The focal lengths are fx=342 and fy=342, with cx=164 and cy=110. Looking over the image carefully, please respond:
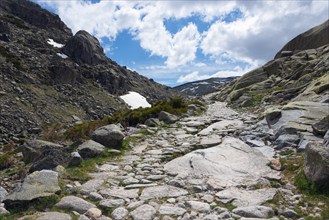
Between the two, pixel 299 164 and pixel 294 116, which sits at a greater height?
pixel 294 116

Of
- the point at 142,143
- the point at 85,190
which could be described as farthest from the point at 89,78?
the point at 85,190

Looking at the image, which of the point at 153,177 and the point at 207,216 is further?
the point at 153,177

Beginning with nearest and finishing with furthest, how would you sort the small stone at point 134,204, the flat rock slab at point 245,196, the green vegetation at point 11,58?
1. the small stone at point 134,204
2. the flat rock slab at point 245,196
3. the green vegetation at point 11,58

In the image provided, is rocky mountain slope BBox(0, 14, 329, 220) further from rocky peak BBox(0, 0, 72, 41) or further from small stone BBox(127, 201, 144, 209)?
rocky peak BBox(0, 0, 72, 41)

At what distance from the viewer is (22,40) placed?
83750mm

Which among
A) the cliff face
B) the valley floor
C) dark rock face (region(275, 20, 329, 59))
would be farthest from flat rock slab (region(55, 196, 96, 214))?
dark rock face (region(275, 20, 329, 59))

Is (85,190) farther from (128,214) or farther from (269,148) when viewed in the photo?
(269,148)

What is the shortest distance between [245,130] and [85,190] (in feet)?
29.5

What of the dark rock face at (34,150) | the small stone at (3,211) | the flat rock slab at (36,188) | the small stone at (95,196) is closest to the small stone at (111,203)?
the small stone at (95,196)

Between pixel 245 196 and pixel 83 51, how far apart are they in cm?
10733

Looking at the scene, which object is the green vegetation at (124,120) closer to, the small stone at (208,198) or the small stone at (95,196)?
the small stone at (95,196)

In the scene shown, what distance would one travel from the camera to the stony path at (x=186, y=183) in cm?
688

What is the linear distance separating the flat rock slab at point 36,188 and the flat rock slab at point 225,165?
3243 mm

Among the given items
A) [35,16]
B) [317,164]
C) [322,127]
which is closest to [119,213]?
[317,164]
